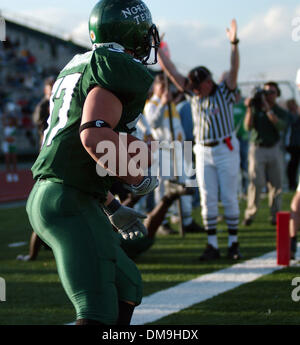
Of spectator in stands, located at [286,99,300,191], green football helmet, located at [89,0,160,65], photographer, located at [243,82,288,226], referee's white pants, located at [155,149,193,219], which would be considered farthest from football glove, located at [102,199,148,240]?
spectator in stands, located at [286,99,300,191]

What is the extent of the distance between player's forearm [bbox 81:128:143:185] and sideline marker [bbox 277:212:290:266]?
339 centimetres

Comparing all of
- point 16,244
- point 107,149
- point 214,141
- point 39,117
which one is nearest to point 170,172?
point 214,141

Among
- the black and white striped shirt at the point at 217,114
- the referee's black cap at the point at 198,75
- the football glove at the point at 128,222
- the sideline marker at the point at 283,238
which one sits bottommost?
the sideline marker at the point at 283,238

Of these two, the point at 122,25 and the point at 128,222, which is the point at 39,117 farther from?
the point at 122,25

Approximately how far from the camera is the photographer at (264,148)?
805 centimetres

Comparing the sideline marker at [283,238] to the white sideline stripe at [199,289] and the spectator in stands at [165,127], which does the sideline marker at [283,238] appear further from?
the spectator in stands at [165,127]

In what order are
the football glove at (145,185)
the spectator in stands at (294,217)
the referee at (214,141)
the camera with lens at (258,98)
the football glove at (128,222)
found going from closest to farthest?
the football glove at (145,185) < the football glove at (128,222) < the spectator in stands at (294,217) < the referee at (214,141) < the camera with lens at (258,98)

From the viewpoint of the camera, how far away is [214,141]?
18.9ft

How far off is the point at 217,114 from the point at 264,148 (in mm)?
2593

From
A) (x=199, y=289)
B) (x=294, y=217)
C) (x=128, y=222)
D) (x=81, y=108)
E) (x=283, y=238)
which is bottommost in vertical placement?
(x=199, y=289)

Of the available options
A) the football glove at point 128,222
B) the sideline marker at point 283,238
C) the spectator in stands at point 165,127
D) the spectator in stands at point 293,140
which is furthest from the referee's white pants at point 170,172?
the spectator in stands at point 293,140

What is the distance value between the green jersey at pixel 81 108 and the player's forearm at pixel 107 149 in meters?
0.15

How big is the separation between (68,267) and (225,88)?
3998mm
